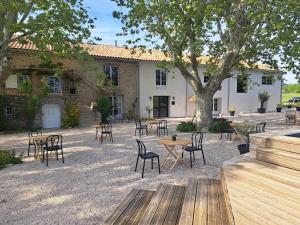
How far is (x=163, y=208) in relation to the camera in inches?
161

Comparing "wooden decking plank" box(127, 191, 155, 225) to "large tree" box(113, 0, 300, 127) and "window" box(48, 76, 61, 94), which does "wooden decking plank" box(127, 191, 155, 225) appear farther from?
"window" box(48, 76, 61, 94)

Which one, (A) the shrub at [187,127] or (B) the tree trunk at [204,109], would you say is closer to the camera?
(B) the tree trunk at [204,109]

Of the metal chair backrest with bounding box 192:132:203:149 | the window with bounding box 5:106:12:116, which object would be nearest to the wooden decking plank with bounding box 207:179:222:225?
the metal chair backrest with bounding box 192:132:203:149

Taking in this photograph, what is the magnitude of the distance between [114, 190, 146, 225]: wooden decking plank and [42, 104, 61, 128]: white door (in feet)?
50.3

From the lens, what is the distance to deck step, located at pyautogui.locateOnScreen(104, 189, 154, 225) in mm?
3805

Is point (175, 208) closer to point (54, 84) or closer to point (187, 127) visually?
point (187, 127)

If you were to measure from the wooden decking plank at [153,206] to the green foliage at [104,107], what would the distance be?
1509 cm

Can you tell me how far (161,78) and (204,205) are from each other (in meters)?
20.8

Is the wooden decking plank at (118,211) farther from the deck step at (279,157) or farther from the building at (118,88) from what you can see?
the building at (118,88)

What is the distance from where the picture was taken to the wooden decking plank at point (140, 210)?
3.80 metres

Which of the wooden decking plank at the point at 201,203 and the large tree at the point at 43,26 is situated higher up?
the large tree at the point at 43,26

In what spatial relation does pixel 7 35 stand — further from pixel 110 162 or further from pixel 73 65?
pixel 73 65

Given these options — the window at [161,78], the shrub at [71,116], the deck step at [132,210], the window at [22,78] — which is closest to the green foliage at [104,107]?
the shrub at [71,116]

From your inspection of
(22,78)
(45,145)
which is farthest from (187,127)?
(22,78)
